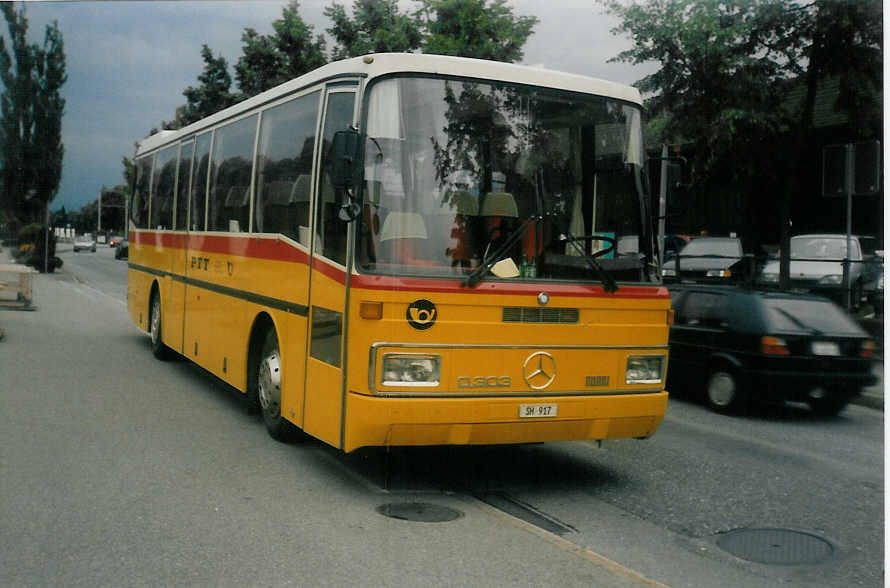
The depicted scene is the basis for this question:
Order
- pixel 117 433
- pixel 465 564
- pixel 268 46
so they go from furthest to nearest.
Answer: pixel 268 46
pixel 117 433
pixel 465 564

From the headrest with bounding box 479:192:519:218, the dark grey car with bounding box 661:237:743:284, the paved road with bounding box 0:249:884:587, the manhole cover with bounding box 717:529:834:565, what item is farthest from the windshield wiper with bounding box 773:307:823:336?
the dark grey car with bounding box 661:237:743:284

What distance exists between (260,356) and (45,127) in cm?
2822

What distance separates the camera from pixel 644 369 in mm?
6852

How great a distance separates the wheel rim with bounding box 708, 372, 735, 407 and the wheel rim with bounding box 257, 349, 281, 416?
17.6ft

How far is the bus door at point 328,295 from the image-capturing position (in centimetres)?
639

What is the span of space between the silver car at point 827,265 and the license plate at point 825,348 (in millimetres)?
4882

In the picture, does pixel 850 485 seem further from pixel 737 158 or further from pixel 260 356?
pixel 737 158

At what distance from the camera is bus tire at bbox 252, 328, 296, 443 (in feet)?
26.0

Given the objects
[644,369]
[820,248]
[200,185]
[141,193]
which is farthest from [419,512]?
[820,248]

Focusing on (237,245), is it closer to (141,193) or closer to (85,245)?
(141,193)

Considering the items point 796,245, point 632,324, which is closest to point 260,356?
point 632,324

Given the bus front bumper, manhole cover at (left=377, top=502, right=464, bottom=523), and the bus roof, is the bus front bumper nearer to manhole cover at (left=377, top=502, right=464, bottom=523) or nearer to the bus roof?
manhole cover at (left=377, top=502, right=464, bottom=523)

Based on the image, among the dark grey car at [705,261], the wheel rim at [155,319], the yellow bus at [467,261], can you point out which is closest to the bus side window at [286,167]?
the yellow bus at [467,261]

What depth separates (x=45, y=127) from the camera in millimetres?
33219
